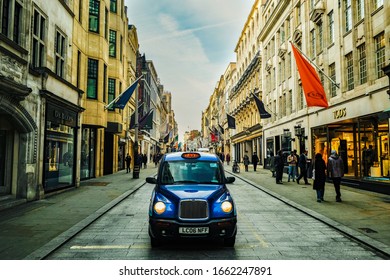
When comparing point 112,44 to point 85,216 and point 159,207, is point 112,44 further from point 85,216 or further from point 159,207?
point 159,207

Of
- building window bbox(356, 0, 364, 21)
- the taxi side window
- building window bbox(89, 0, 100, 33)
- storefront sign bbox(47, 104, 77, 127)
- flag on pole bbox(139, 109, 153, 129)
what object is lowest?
the taxi side window

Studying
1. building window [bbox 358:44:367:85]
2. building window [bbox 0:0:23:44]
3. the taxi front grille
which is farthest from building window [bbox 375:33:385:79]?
building window [bbox 0:0:23:44]

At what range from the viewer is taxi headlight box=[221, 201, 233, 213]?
588 centimetres

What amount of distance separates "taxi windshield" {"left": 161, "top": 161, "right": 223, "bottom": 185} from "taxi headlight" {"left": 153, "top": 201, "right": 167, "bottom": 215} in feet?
2.59

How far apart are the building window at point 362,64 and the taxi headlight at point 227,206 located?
13613mm

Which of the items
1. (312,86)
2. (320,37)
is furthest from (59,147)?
(320,37)

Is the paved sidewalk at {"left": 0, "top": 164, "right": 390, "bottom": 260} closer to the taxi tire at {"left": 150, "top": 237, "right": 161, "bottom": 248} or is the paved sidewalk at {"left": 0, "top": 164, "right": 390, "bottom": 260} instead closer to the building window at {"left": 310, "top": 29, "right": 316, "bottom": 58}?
the taxi tire at {"left": 150, "top": 237, "right": 161, "bottom": 248}

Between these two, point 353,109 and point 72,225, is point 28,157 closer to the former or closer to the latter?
point 72,225

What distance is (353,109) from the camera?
16.7m

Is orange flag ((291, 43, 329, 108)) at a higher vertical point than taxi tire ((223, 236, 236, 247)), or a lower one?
higher

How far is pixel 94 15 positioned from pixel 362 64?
1647 cm

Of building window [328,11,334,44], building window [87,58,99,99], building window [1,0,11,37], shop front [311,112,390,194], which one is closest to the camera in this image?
building window [1,0,11,37]

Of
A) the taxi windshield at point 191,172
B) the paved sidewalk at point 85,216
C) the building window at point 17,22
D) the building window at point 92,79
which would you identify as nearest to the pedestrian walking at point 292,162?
the paved sidewalk at point 85,216

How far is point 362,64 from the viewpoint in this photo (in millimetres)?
16266
